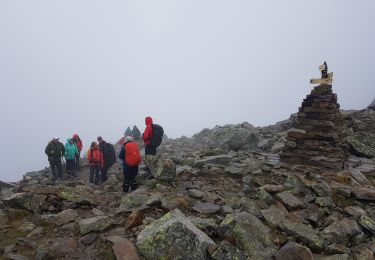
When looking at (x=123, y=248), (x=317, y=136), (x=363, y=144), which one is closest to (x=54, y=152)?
(x=123, y=248)

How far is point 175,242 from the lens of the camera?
644cm

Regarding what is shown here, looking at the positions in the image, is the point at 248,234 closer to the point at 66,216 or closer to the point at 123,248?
the point at 123,248

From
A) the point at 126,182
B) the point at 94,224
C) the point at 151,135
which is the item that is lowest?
the point at 94,224

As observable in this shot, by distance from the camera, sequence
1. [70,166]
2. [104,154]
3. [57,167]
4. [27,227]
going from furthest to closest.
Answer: [70,166] < [57,167] < [104,154] < [27,227]

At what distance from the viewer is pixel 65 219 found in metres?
8.63

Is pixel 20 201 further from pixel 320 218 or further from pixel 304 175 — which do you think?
pixel 304 175

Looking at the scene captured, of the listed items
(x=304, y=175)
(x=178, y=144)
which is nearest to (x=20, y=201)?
(x=304, y=175)

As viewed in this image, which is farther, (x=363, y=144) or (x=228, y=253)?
(x=363, y=144)

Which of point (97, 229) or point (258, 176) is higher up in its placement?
point (258, 176)

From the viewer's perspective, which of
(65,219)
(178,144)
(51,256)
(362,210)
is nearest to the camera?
(51,256)

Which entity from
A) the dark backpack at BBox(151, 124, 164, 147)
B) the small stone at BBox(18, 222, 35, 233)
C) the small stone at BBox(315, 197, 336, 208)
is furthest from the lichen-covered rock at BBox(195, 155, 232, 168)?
the small stone at BBox(18, 222, 35, 233)

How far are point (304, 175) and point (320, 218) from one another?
299 cm

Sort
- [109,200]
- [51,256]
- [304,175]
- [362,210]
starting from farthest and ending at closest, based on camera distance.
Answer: [304,175]
[109,200]
[362,210]
[51,256]

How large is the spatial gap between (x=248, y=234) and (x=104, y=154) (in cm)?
1220
